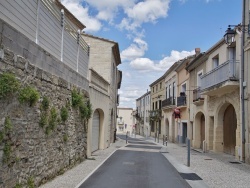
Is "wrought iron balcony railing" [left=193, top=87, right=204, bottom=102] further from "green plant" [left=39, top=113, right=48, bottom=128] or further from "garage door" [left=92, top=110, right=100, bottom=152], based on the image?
"green plant" [left=39, top=113, right=48, bottom=128]

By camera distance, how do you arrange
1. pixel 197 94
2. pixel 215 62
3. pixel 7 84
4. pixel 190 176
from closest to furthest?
pixel 7 84 → pixel 190 176 → pixel 215 62 → pixel 197 94

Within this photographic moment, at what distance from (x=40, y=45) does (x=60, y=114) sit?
2.38 meters

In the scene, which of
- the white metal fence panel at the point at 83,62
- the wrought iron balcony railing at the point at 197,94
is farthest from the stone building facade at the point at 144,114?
the white metal fence panel at the point at 83,62

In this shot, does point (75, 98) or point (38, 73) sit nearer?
point (38, 73)

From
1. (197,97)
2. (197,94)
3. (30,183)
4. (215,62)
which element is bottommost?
(30,183)

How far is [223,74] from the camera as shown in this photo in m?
17.1

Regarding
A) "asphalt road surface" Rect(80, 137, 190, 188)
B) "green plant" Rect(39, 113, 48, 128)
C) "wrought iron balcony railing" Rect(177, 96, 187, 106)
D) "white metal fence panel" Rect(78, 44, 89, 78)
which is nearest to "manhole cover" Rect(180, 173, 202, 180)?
"asphalt road surface" Rect(80, 137, 190, 188)

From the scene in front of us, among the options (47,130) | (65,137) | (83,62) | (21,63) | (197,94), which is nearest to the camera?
(21,63)

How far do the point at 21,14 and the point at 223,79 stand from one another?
12618 mm

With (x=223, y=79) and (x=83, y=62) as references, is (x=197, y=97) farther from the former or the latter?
(x=83, y=62)

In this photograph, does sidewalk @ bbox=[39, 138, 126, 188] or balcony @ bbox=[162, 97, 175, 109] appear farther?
balcony @ bbox=[162, 97, 175, 109]

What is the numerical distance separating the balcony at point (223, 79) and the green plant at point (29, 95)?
37.4 feet

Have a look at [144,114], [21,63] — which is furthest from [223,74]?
[144,114]

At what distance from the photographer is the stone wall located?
19.8 feet
